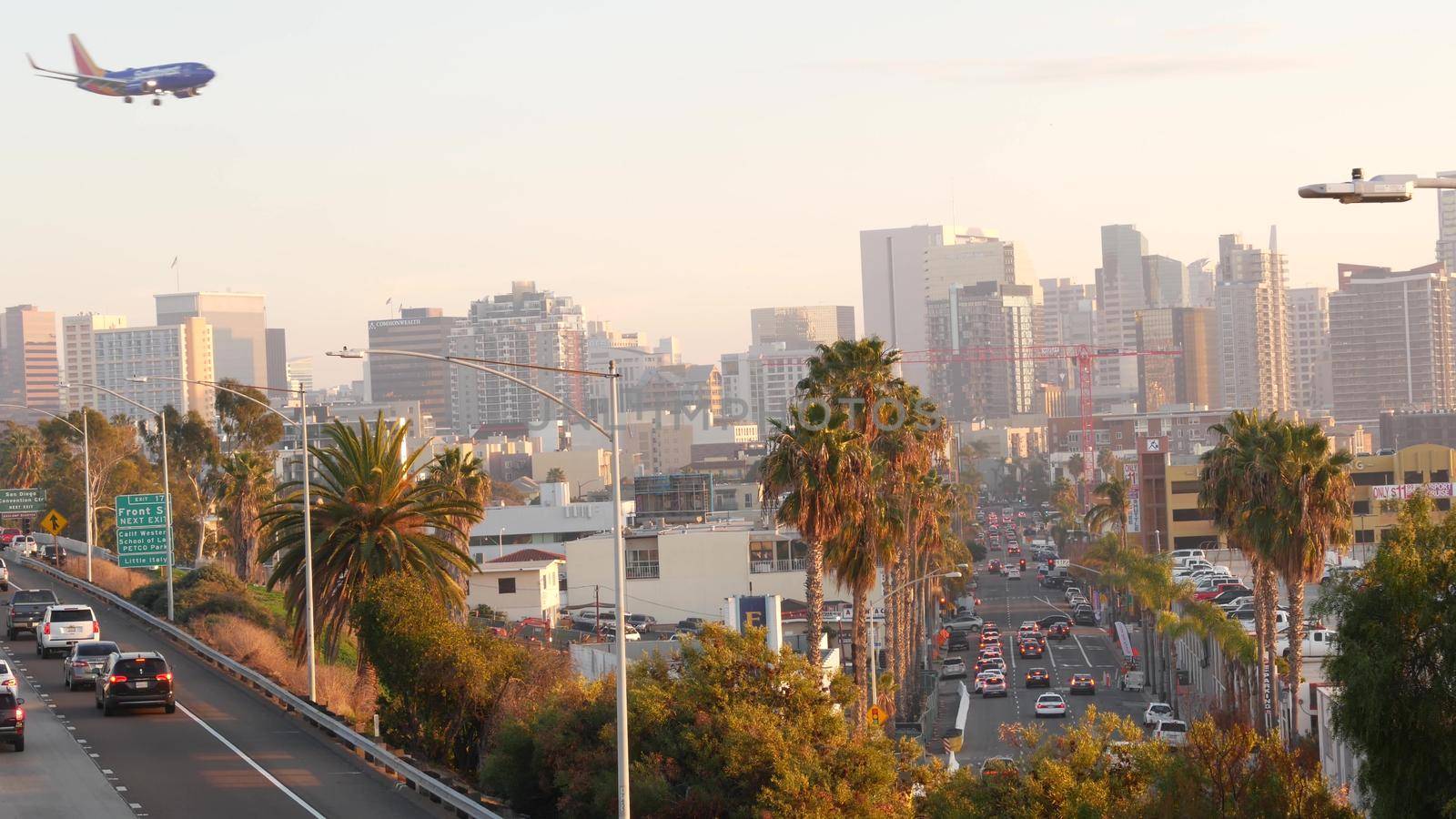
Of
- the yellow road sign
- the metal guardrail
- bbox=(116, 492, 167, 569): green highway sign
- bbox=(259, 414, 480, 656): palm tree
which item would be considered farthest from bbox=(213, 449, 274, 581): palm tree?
A: bbox=(259, 414, 480, 656): palm tree

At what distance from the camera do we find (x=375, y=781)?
31031 mm

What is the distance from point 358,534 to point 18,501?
53536mm

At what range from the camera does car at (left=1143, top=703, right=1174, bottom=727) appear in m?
65.0

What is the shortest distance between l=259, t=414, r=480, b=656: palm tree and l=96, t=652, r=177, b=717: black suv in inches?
198

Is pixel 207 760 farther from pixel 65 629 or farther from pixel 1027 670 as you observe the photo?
pixel 1027 670

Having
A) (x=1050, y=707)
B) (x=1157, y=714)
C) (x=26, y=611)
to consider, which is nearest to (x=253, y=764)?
(x=26, y=611)

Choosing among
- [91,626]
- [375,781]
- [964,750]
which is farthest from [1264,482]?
[91,626]

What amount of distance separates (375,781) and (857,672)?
20.2m

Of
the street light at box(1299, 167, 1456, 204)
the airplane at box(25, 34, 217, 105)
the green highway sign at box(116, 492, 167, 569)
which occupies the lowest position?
the green highway sign at box(116, 492, 167, 569)

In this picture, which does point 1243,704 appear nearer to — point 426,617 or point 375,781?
point 426,617

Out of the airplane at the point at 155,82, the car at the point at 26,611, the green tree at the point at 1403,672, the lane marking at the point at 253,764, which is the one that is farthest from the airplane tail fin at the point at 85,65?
the green tree at the point at 1403,672

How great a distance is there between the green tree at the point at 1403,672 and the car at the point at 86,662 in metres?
32.0

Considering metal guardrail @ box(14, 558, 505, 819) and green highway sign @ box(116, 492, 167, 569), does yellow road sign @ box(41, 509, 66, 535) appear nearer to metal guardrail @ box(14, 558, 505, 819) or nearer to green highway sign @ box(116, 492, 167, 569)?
green highway sign @ box(116, 492, 167, 569)

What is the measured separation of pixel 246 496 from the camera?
8131 cm
